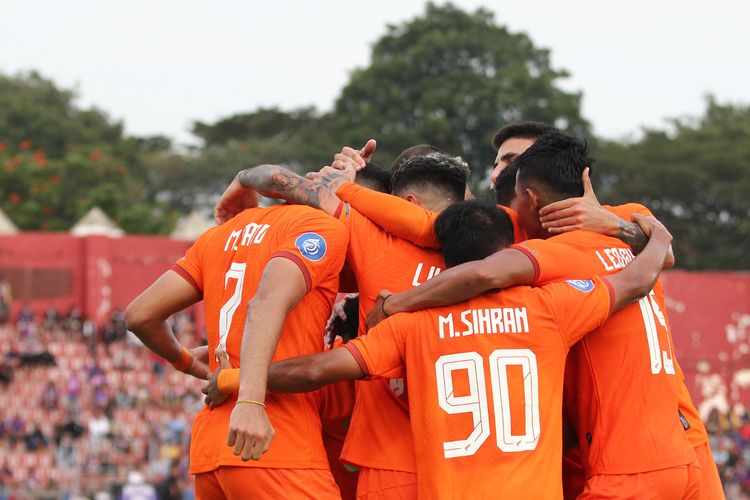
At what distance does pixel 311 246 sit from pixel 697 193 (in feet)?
123

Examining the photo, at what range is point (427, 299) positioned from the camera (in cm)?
401

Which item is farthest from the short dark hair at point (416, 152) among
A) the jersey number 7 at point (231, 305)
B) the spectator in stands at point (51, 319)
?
the spectator in stands at point (51, 319)

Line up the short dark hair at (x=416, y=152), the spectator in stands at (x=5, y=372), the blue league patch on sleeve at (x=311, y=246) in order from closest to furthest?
1. the blue league patch on sleeve at (x=311, y=246)
2. the short dark hair at (x=416, y=152)
3. the spectator in stands at (x=5, y=372)

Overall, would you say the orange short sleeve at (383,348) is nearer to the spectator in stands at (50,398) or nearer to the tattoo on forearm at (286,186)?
the tattoo on forearm at (286,186)

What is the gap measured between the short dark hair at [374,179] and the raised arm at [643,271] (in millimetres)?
1195

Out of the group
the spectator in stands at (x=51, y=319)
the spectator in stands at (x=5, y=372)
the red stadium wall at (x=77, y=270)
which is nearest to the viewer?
the spectator in stands at (x=5, y=372)

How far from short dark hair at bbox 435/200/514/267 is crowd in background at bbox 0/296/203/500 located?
14.3 meters

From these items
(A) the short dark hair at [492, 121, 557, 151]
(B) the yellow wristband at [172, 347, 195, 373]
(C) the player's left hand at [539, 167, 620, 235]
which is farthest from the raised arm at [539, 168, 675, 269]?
(B) the yellow wristband at [172, 347, 195, 373]

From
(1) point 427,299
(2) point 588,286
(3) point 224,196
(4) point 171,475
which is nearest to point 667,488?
(2) point 588,286

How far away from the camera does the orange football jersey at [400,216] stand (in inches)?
166

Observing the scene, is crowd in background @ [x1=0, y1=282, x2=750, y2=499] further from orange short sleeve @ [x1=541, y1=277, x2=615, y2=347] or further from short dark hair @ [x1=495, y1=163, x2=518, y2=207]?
orange short sleeve @ [x1=541, y1=277, x2=615, y2=347]

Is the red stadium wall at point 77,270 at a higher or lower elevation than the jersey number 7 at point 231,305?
higher

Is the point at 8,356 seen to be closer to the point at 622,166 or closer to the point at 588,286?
the point at 588,286

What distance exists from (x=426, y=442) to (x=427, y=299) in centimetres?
52
